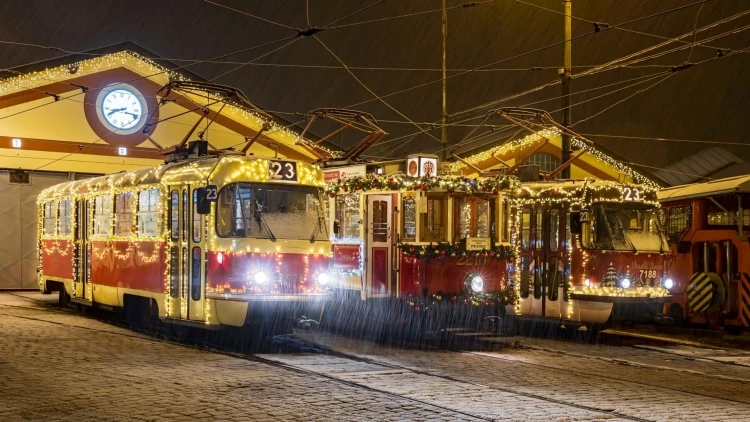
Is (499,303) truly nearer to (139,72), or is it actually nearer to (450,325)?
(450,325)

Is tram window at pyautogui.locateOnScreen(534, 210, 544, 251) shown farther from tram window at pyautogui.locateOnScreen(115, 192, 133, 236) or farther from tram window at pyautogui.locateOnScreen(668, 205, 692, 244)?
tram window at pyautogui.locateOnScreen(115, 192, 133, 236)

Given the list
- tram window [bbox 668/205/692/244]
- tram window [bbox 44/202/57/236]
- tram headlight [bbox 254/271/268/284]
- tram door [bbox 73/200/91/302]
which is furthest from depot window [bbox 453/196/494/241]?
tram window [bbox 44/202/57/236]

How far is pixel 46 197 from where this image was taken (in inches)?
933

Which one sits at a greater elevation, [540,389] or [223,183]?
[223,183]

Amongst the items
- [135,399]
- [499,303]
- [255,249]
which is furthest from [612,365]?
[135,399]

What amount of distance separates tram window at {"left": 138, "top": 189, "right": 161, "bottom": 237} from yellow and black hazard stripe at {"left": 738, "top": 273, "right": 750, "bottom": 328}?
1262 centimetres

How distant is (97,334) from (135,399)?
7.13 meters

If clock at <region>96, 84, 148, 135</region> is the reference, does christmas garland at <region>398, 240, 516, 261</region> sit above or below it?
below

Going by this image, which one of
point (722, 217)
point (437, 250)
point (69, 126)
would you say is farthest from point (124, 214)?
point (722, 217)

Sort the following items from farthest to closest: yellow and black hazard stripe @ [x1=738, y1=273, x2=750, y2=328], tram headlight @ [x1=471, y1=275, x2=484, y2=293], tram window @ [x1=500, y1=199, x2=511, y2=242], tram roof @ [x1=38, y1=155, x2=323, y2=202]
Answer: yellow and black hazard stripe @ [x1=738, y1=273, x2=750, y2=328]
tram window @ [x1=500, y1=199, x2=511, y2=242]
tram headlight @ [x1=471, y1=275, x2=484, y2=293]
tram roof @ [x1=38, y1=155, x2=323, y2=202]

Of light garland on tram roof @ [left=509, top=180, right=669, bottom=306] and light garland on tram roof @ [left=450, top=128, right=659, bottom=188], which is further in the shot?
light garland on tram roof @ [left=450, top=128, right=659, bottom=188]

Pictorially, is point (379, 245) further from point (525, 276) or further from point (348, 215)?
point (525, 276)

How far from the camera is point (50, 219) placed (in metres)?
23.3

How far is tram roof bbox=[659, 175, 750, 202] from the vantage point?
19.7 meters
